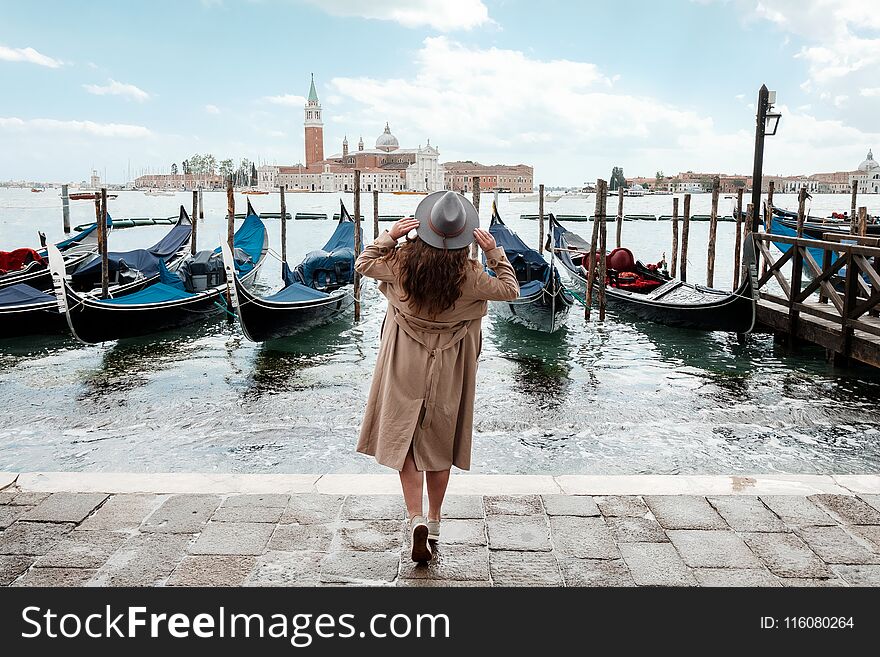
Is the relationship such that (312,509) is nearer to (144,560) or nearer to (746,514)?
(144,560)

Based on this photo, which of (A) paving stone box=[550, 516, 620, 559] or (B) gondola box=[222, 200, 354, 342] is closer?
(A) paving stone box=[550, 516, 620, 559]

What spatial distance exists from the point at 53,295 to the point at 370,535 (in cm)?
714

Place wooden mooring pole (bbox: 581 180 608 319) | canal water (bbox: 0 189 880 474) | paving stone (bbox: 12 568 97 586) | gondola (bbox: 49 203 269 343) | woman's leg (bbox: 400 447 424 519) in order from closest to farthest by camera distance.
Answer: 1. paving stone (bbox: 12 568 97 586)
2. woman's leg (bbox: 400 447 424 519)
3. canal water (bbox: 0 189 880 474)
4. gondola (bbox: 49 203 269 343)
5. wooden mooring pole (bbox: 581 180 608 319)

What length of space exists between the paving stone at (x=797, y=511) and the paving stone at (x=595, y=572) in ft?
1.97

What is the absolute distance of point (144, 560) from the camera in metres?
1.83

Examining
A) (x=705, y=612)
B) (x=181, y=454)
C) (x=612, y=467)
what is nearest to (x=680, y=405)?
(x=612, y=467)

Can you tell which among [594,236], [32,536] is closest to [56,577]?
[32,536]

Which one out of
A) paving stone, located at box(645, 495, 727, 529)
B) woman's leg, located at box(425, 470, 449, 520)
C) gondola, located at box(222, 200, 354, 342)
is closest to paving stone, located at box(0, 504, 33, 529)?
woman's leg, located at box(425, 470, 449, 520)

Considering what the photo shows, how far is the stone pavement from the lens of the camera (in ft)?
5.82

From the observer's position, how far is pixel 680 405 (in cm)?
526

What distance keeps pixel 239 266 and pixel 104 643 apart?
9840 mm

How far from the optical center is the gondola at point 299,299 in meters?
7.14

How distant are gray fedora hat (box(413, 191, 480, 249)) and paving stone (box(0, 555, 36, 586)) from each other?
1.26 meters

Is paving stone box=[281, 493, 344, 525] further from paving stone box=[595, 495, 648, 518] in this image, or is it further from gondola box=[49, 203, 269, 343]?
gondola box=[49, 203, 269, 343]
